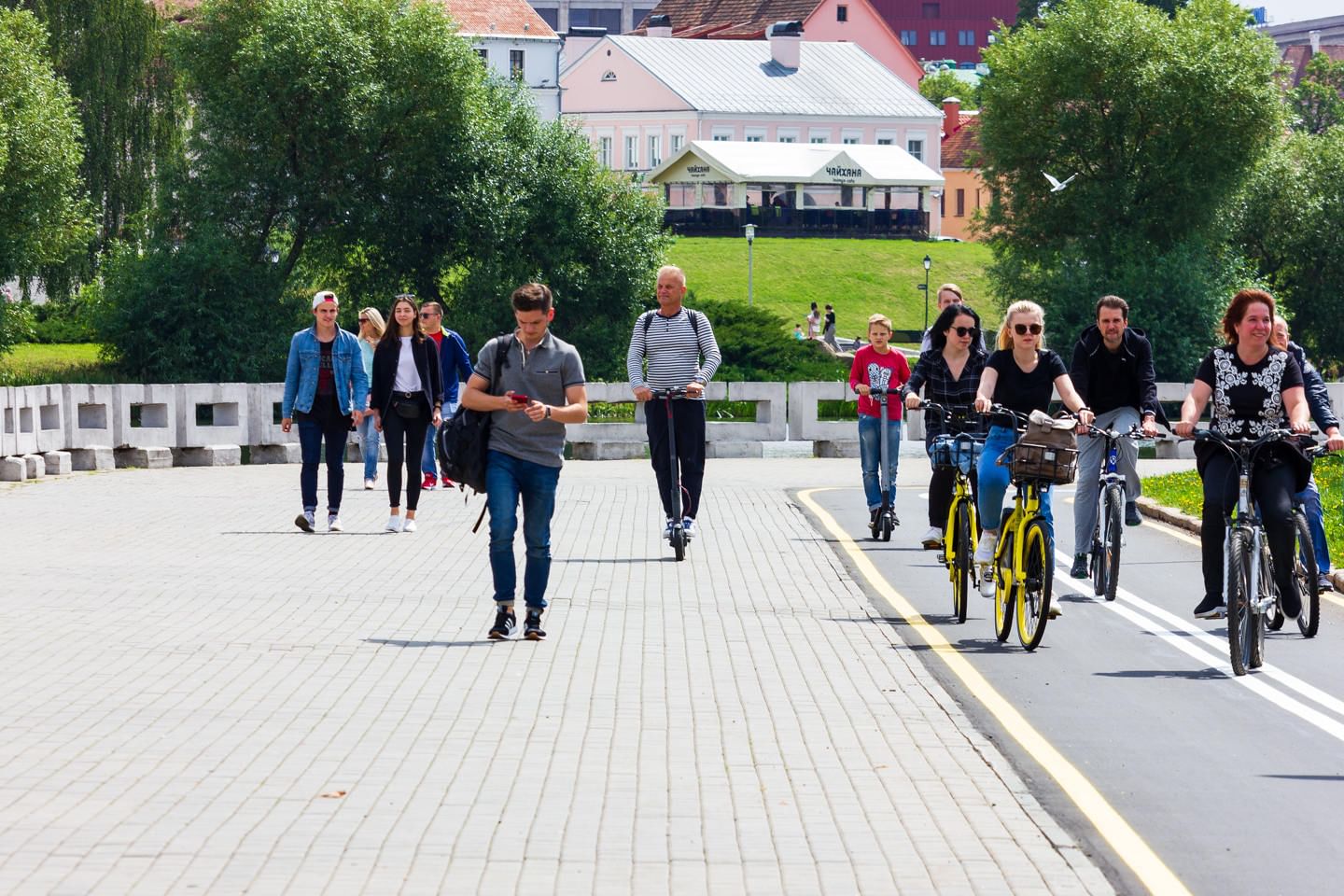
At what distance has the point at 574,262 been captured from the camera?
178 ft

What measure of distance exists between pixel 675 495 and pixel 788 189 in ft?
278

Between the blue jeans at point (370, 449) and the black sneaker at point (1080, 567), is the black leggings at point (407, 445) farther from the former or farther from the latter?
the black sneaker at point (1080, 567)

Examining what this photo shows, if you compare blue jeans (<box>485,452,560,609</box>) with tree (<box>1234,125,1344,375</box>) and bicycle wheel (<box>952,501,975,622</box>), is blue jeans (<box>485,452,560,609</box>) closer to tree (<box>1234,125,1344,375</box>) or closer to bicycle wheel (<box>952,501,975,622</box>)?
bicycle wheel (<box>952,501,975,622</box>)

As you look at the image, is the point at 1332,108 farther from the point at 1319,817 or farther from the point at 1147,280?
the point at 1319,817

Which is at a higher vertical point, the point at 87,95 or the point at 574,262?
the point at 87,95

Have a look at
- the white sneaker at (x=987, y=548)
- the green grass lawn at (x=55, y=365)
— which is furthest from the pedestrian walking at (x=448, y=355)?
the green grass lawn at (x=55, y=365)

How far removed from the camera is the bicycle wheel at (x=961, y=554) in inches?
449

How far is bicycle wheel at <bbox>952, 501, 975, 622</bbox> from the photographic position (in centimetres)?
1140

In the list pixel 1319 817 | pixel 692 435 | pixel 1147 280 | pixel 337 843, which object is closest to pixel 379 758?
pixel 337 843

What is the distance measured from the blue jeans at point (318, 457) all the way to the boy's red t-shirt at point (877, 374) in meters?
3.92

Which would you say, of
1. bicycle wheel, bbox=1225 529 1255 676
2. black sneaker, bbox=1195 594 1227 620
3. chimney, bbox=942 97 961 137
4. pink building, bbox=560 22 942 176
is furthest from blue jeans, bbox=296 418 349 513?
chimney, bbox=942 97 961 137

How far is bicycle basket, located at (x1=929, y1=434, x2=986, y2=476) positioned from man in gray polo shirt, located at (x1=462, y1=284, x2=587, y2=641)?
106 inches

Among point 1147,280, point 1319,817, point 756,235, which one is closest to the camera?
point 1319,817

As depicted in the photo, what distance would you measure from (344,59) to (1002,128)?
2094 centimetres
